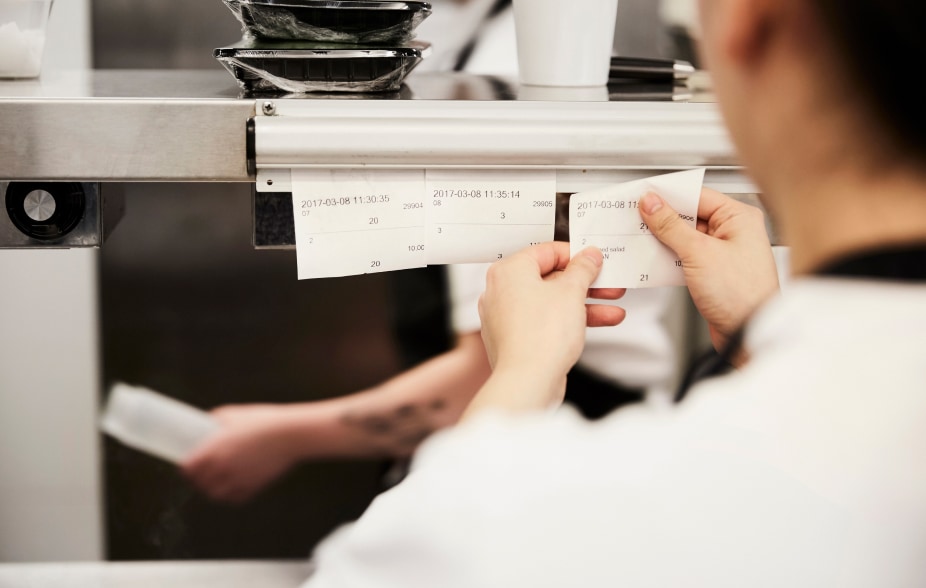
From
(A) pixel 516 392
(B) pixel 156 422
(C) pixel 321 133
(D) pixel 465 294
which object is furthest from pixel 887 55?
(B) pixel 156 422

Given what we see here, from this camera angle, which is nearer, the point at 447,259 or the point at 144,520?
the point at 447,259

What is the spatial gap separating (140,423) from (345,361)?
0.34 meters

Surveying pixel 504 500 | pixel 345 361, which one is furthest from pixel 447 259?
pixel 345 361

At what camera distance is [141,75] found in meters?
1.03

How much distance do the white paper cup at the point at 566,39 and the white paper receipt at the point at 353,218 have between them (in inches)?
8.8

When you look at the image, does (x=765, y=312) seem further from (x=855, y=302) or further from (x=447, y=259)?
(x=447, y=259)

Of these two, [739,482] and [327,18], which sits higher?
[327,18]

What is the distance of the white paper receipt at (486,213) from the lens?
843 mm

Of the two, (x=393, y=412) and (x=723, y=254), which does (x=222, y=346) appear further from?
(x=723, y=254)

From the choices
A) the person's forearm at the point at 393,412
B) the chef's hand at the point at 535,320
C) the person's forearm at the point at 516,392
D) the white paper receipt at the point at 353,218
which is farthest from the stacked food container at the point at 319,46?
the person's forearm at the point at 393,412

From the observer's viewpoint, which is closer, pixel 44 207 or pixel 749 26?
pixel 749 26

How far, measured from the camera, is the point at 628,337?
4.79 feet

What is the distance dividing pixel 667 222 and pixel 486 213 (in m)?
0.16

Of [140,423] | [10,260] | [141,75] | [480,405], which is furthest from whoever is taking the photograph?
[140,423]
